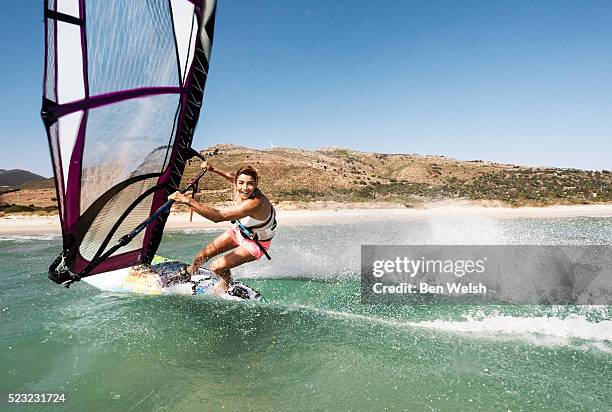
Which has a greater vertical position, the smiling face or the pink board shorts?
the smiling face

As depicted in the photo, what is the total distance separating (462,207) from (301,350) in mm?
29876

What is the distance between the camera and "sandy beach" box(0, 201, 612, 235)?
23.7 m

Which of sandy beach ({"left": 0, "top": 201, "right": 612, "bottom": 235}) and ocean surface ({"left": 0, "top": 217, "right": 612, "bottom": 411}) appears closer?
ocean surface ({"left": 0, "top": 217, "right": 612, "bottom": 411})

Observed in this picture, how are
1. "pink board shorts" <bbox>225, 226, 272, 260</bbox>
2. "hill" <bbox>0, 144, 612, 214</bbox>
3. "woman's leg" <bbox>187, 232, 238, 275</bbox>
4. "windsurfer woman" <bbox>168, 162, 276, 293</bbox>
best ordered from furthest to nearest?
"hill" <bbox>0, 144, 612, 214</bbox> < "woman's leg" <bbox>187, 232, 238, 275</bbox> < "pink board shorts" <bbox>225, 226, 272, 260</bbox> < "windsurfer woman" <bbox>168, 162, 276, 293</bbox>

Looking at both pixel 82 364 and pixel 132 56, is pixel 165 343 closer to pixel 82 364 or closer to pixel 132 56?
pixel 82 364

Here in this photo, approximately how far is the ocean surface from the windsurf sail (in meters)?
1.17

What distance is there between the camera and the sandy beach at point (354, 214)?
2373 cm

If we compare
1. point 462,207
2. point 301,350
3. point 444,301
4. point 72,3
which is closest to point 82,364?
point 301,350

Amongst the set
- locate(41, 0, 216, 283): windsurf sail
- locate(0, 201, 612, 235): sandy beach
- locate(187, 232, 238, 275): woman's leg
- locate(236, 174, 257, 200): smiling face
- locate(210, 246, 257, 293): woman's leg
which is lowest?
locate(0, 201, 612, 235): sandy beach

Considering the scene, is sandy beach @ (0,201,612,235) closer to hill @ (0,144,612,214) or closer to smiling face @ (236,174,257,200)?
hill @ (0,144,612,214)

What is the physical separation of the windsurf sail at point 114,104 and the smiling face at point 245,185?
1.04 meters

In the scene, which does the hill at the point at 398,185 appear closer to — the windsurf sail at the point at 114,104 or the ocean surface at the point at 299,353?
the ocean surface at the point at 299,353

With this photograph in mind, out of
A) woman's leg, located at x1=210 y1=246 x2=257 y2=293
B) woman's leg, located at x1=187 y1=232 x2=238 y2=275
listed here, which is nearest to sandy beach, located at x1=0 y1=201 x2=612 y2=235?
woman's leg, located at x1=210 y1=246 x2=257 y2=293

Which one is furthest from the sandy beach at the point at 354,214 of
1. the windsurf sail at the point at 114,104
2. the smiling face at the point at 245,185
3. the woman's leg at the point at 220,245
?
the smiling face at the point at 245,185
